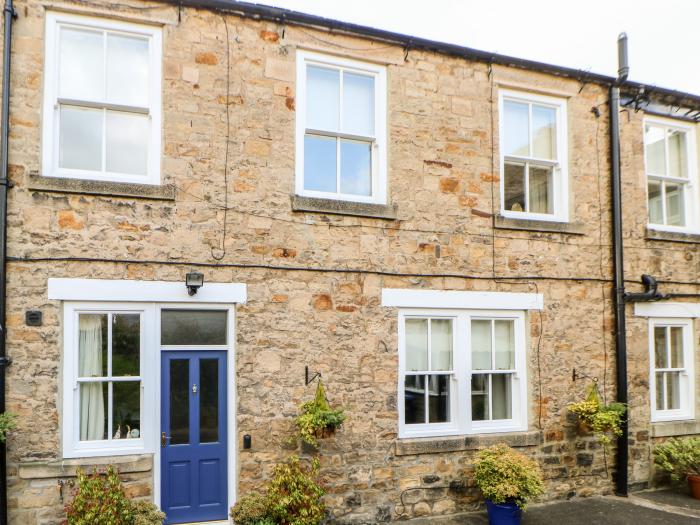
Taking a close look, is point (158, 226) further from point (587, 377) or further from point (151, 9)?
point (587, 377)

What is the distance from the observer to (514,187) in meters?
8.75

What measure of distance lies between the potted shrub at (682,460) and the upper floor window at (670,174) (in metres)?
3.38

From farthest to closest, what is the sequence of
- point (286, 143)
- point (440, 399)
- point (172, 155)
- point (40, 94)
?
point (440, 399), point (286, 143), point (172, 155), point (40, 94)

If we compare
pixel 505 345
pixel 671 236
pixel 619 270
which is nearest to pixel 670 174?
pixel 671 236

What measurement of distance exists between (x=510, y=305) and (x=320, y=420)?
3155 mm

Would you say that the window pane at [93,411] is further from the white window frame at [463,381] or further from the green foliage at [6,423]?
the white window frame at [463,381]

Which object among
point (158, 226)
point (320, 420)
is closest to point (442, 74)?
point (158, 226)

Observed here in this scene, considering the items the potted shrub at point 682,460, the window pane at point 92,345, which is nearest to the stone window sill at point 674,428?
the potted shrub at point 682,460

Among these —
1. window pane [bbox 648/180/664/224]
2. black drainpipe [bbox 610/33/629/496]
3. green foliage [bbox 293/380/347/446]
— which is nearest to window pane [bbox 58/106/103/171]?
green foliage [bbox 293/380/347/446]

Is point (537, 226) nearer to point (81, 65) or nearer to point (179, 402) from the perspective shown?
point (179, 402)

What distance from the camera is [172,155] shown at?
6.95m

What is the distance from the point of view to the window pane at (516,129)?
8.73 m

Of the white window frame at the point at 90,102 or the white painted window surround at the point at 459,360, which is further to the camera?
the white painted window surround at the point at 459,360

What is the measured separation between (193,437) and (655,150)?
328 inches
